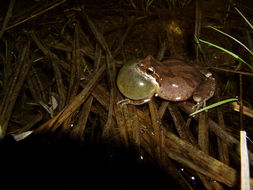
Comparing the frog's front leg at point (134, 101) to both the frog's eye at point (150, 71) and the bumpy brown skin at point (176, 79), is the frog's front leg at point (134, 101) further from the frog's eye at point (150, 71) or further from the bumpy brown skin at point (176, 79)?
the frog's eye at point (150, 71)

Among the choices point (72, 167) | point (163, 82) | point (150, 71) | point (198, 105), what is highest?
point (150, 71)

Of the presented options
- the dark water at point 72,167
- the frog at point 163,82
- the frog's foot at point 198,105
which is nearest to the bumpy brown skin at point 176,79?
the frog at point 163,82

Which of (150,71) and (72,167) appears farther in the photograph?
(150,71)

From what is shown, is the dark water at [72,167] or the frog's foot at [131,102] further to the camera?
the frog's foot at [131,102]

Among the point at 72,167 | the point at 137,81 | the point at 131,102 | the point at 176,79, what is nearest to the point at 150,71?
the point at 137,81

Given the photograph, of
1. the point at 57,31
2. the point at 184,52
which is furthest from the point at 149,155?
the point at 57,31

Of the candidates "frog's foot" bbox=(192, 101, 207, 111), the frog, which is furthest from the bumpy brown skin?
"frog's foot" bbox=(192, 101, 207, 111)

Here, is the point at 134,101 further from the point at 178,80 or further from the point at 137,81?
the point at 178,80

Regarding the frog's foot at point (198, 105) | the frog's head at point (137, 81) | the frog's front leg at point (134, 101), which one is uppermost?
the frog's head at point (137, 81)
